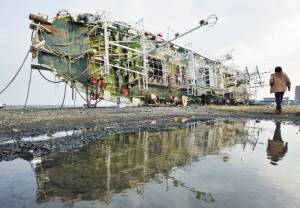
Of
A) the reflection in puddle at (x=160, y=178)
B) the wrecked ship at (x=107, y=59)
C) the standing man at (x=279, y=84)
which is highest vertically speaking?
the wrecked ship at (x=107, y=59)

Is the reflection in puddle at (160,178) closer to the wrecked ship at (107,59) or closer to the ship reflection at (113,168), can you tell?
the ship reflection at (113,168)

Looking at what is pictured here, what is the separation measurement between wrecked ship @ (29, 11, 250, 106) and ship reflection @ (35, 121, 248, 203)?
13905mm

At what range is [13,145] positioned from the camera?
12.9 ft

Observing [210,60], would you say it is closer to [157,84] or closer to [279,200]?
[157,84]

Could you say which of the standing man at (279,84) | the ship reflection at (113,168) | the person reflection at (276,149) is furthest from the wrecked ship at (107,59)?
the ship reflection at (113,168)

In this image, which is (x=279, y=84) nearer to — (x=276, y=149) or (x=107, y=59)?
(x=276, y=149)

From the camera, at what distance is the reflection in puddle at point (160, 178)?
73.1 inches

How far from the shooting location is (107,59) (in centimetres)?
1755

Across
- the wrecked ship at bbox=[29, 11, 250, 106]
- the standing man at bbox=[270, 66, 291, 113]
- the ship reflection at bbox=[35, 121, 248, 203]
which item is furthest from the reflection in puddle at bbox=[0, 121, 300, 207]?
the wrecked ship at bbox=[29, 11, 250, 106]

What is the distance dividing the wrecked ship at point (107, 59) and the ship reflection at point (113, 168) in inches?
547

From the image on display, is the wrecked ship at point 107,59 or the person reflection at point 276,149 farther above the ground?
the wrecked ship at point 107,59

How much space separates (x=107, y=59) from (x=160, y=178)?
15.9 m

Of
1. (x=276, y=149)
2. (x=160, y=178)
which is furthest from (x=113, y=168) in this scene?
(x=276, y=149)

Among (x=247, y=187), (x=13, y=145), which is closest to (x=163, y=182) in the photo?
(x=247, y=187)
